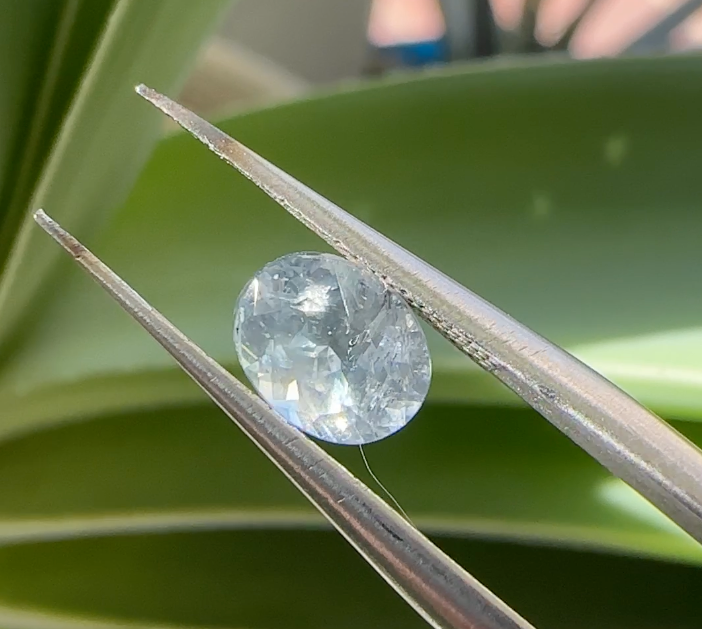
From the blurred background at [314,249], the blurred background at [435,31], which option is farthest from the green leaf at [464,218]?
the blurred background at [435,31]

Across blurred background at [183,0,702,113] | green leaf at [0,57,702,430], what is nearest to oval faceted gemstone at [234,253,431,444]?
green leaf at [0,57,702,430]

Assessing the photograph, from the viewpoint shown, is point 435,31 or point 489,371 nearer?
point 489,371

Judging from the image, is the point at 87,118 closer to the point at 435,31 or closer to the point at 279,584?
the point at 279,584

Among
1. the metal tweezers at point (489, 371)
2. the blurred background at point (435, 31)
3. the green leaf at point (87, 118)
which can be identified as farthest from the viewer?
the blurred background at point (435, 31)

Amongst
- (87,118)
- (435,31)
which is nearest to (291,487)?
(87,118)

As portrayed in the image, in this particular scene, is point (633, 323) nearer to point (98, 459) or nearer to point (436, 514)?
point (436, 514)

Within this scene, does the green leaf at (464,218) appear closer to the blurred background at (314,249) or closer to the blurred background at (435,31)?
the blurred background at (314,249)

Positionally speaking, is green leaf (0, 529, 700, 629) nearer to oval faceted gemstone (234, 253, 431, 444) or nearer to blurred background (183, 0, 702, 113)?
oval faceted gemstone (234, 253, 431, 444)
